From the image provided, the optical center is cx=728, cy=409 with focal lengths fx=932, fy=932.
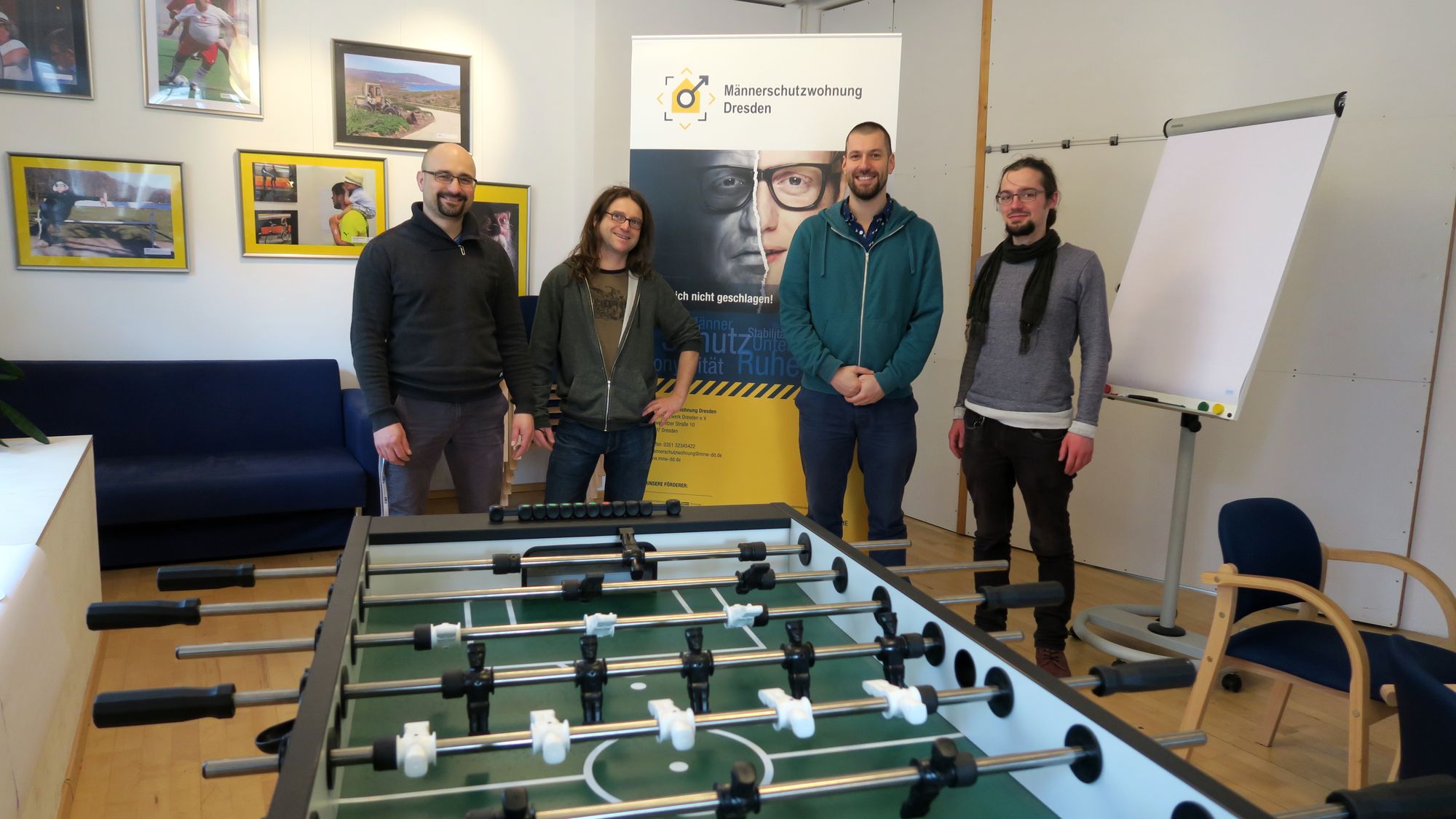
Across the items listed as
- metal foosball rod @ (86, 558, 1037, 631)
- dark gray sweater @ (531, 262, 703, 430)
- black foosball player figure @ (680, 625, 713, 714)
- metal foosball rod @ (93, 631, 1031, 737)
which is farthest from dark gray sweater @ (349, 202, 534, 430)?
black foosball player figure @ (680, 625, 713, 714)

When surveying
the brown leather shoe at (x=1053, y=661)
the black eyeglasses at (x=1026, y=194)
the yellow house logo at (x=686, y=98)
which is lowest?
the brown leather shoe at (x=1053, y=661)

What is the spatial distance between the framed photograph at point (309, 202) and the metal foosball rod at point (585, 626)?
3760 mm

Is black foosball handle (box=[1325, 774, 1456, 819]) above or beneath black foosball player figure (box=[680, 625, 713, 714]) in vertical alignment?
above

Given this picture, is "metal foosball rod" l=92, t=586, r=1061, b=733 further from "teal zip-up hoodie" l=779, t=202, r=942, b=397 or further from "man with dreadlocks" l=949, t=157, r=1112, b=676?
"teal zip-up hoodie" l=779, t=202, r=942, b=397

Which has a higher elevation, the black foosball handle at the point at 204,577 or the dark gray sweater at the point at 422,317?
the dark gray sweater at the point at 422,317

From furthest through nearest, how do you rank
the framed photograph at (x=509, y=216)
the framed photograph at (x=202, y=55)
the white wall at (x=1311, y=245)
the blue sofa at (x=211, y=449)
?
the framed photograph at (x=509, y=216) < the framed photograph at (x=202, y=55) < the blue sofa at (x=211, y=449) < the white wall at (x=1311, y=245)

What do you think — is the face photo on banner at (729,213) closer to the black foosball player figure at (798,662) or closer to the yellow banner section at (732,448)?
the yellow banner section at (732,448)

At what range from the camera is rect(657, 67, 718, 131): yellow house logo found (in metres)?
3.55

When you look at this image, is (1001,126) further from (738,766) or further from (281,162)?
(738,766)

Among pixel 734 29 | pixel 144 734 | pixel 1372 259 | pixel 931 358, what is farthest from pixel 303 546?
pixel 1372 259

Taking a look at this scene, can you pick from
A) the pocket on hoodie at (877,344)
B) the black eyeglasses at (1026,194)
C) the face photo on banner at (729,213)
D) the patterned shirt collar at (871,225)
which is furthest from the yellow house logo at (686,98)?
the black eyeglasses at (1026,194)

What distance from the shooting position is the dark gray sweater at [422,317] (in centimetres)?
279

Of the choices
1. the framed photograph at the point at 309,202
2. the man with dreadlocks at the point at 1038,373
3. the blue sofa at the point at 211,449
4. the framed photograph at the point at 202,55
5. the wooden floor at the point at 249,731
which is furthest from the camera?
the framed photograph at the point at 309,202

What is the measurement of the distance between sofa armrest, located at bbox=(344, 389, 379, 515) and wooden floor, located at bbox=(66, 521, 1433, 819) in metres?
0.60
